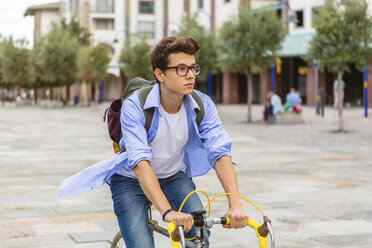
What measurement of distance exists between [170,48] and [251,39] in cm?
2264

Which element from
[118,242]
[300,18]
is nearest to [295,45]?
[300,18]

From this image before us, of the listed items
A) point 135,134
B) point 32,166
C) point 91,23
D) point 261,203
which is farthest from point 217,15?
point 135,134

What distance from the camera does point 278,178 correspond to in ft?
34.3

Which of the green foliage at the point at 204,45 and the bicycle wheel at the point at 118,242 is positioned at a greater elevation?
the green foliage at the point at 204,45

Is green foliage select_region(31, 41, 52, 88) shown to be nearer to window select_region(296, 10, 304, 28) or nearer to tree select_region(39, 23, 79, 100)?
tree select_region(39, 23, 79, 100)

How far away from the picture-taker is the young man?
10.7 ft

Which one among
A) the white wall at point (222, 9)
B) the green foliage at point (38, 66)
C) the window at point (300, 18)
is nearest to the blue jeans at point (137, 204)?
the window at point (300, 18)

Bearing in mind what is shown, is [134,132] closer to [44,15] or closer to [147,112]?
[147,112]

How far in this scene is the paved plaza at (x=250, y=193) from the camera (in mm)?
6180

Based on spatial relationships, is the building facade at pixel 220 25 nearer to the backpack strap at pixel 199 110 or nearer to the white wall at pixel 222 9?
the white wall at pixel 222 9

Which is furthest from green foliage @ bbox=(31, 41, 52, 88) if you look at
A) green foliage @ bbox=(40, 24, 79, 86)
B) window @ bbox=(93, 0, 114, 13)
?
window @ bbox=(93, 0, 114, 13)

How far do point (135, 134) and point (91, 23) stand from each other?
71.2m

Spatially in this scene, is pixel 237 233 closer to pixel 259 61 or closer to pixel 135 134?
pixel 135 134

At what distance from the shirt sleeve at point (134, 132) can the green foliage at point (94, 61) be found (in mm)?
50832
